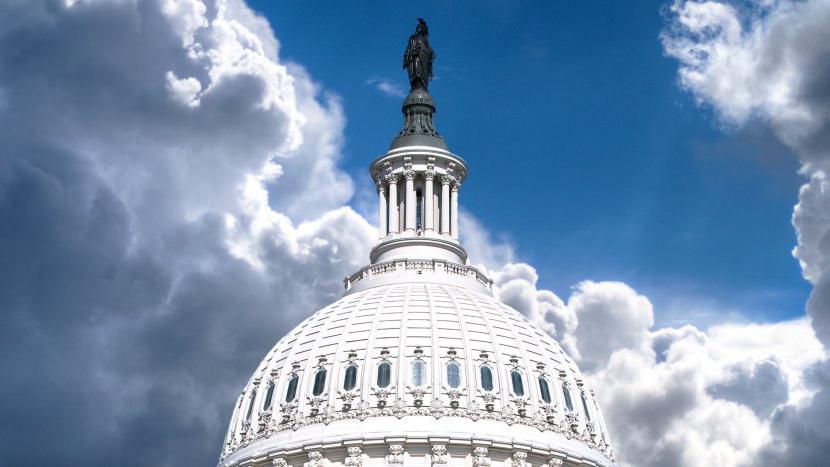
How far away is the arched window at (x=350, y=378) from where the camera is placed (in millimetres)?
93312

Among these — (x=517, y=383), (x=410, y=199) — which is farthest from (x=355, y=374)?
(x=410, y=199)

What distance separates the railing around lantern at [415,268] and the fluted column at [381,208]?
5937 millimetres

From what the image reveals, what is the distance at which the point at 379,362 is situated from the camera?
308 feet

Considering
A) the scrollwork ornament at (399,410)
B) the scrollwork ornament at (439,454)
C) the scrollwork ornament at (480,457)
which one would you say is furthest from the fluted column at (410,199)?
the scrollwork ornament at (480,457)

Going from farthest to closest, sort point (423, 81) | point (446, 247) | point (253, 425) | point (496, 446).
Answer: point (423, 81), point (446, 247), point (253, 425), point (496, 446)

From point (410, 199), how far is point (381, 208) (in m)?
2.68

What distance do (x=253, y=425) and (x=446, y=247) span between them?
2122 centimetres

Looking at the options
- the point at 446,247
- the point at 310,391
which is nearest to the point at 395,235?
the point at 446,247

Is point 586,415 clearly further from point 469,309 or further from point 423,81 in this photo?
point 423,81

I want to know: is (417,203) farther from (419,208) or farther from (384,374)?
(384,374)

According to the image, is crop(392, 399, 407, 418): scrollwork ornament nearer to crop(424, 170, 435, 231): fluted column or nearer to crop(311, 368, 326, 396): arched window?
crop(311, 368, 326, 396): arched window

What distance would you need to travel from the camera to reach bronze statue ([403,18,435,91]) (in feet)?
398

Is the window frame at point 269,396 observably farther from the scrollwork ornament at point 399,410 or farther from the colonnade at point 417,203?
the colonnade at point 417,203

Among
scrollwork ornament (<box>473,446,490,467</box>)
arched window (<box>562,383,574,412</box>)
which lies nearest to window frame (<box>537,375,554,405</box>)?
arched window (<box>562,383,574,412</box>)
